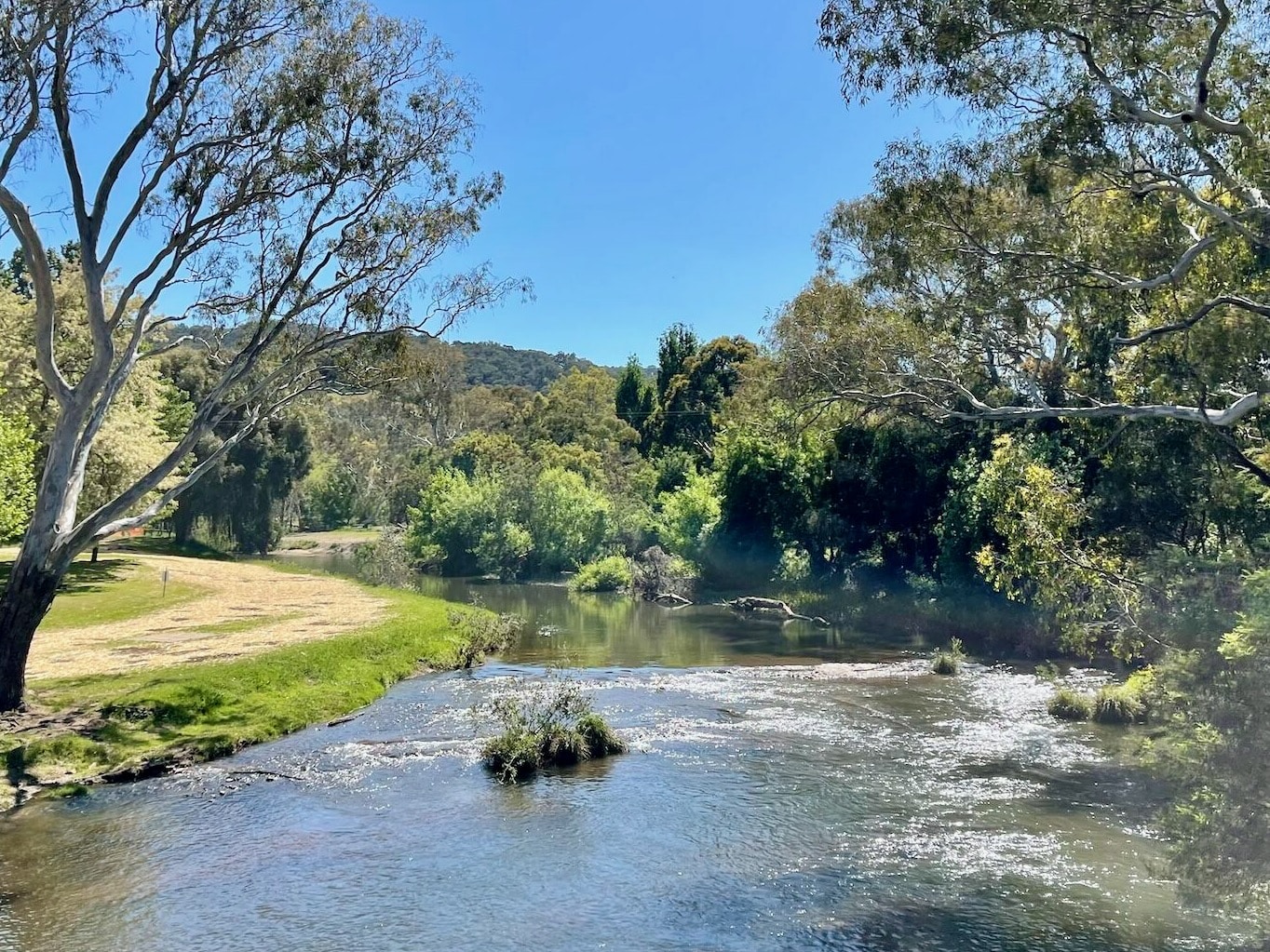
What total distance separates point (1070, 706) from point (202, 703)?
1996 cm

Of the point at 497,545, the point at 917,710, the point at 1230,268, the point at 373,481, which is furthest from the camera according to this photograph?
the point at 373,481

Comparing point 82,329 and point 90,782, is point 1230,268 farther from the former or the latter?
point 82,329

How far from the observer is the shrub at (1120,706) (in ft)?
76.2

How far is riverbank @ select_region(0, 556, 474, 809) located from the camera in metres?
18.8

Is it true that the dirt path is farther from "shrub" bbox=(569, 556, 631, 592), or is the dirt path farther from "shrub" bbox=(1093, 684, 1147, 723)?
"shrub" bbox=(1093, 684, 1147, 723)

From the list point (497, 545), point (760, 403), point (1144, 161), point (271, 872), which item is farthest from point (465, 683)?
point (497, 545)

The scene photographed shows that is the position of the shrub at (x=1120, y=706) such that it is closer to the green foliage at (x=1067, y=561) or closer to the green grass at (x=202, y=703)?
the green foliage at (x=1067, y=561)

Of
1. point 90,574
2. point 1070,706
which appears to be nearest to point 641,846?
point 1070,706

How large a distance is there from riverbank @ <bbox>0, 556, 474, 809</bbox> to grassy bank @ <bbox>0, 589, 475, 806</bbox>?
0.03 m

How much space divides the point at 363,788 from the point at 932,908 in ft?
33.5

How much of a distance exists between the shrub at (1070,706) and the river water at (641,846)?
1.51ft

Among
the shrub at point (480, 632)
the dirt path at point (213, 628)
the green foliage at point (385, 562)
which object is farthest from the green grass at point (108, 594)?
the green foliage at point (385, 562)

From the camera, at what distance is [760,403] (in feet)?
190

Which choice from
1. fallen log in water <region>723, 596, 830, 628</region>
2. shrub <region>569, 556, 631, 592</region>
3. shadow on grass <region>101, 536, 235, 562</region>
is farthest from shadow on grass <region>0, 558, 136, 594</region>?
fallen log in water <region>723, 596, 830, 628</region>
